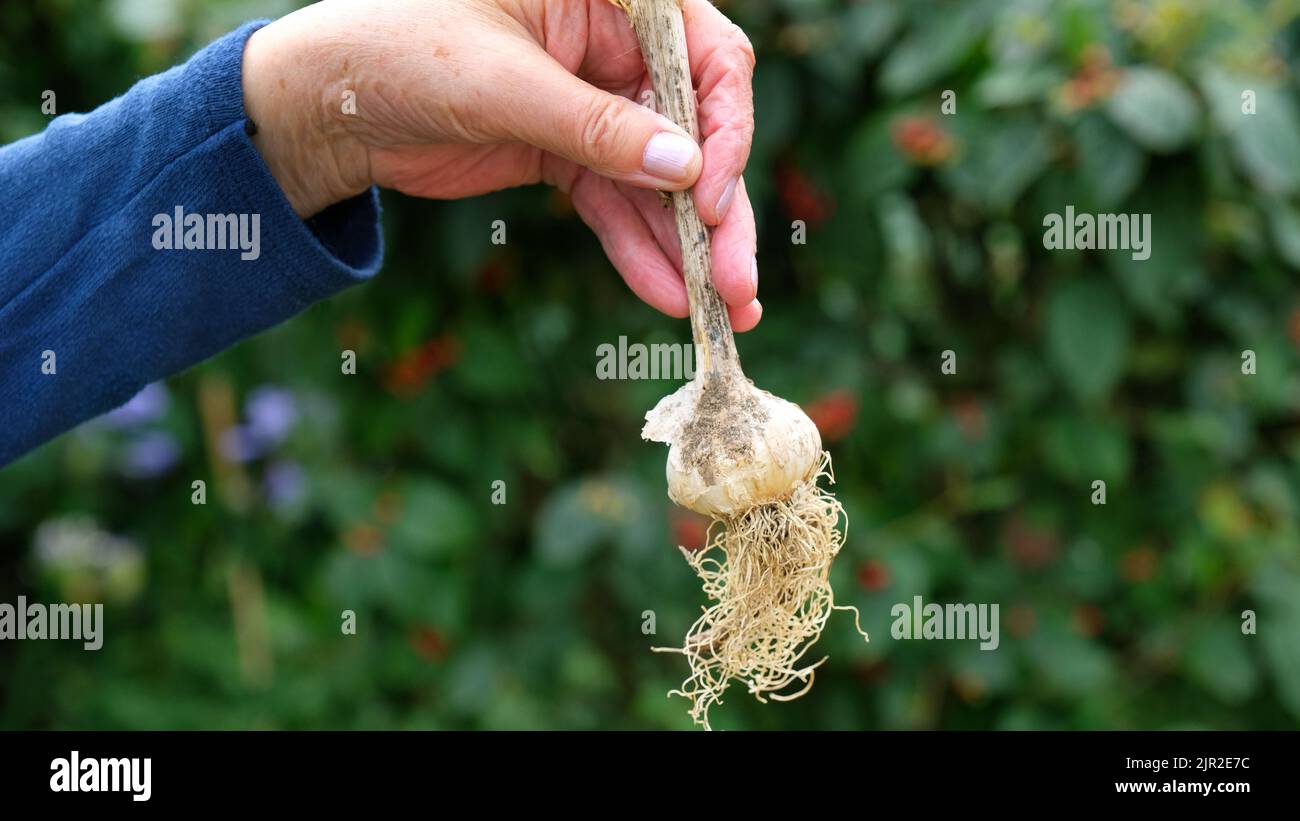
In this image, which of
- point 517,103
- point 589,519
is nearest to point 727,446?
point 517,103

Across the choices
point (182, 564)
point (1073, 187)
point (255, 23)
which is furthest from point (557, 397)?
point (255, 23)

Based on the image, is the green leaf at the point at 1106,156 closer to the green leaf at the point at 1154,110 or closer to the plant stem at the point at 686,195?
the green leaf at the point at 1154,110

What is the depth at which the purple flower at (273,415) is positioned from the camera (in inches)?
75.1

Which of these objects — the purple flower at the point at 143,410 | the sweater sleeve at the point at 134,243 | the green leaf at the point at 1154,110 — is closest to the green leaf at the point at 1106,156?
the green leaf at the point at 1154,110

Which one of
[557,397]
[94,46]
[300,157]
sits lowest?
[557,397]

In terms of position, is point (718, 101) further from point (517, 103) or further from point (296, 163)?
point (296, 163)

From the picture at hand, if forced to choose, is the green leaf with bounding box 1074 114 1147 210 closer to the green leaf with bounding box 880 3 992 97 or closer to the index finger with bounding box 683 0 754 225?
the green leaf with bounding box 880 3 992 97

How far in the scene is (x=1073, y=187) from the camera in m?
1.53

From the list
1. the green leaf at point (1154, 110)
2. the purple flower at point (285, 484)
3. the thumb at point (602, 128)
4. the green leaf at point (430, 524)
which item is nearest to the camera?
the thumb at point (602, 128)

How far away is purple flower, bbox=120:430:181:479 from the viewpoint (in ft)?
6.52

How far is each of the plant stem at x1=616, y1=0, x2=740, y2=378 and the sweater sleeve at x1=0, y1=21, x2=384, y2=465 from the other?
1.11ft

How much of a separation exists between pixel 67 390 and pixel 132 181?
204mm

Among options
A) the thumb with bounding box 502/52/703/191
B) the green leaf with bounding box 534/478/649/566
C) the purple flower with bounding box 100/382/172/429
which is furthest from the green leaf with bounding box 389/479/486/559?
the thumb with bounding box 502/52/703/191

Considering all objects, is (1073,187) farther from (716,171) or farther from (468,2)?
(468,2)
